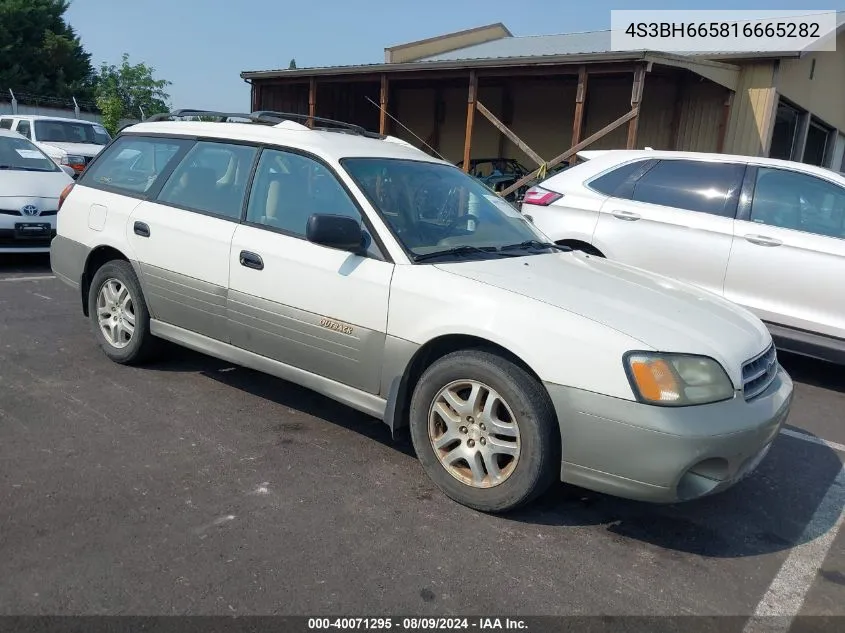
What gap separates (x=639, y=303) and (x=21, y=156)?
8472mm

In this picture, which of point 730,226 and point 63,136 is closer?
point 730,226

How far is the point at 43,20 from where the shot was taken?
47.1 metres

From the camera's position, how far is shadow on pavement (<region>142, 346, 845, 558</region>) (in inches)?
124

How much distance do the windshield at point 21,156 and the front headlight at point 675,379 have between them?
832 centimetres

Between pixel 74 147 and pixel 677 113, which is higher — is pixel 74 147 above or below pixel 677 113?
below

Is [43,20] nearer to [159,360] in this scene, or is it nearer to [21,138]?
[21,138]

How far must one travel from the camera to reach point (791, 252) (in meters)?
5.43

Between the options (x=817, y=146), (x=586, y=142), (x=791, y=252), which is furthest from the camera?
(x=817, y=146)

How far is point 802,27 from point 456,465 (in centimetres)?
1430

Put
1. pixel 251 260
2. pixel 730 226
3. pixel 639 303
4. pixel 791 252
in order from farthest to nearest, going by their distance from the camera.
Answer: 1. pixel 730 226
2. pixel 791 252
3. pixel 251 260
4. pixel 639 303

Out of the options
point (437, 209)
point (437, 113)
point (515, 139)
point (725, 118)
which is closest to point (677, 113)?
point (725, 118)

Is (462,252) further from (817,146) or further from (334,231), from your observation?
(817,146)

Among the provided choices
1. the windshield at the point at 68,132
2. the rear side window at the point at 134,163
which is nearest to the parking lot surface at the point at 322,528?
the rear side window at the point at 134,163

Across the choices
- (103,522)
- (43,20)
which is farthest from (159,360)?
(43,20)
